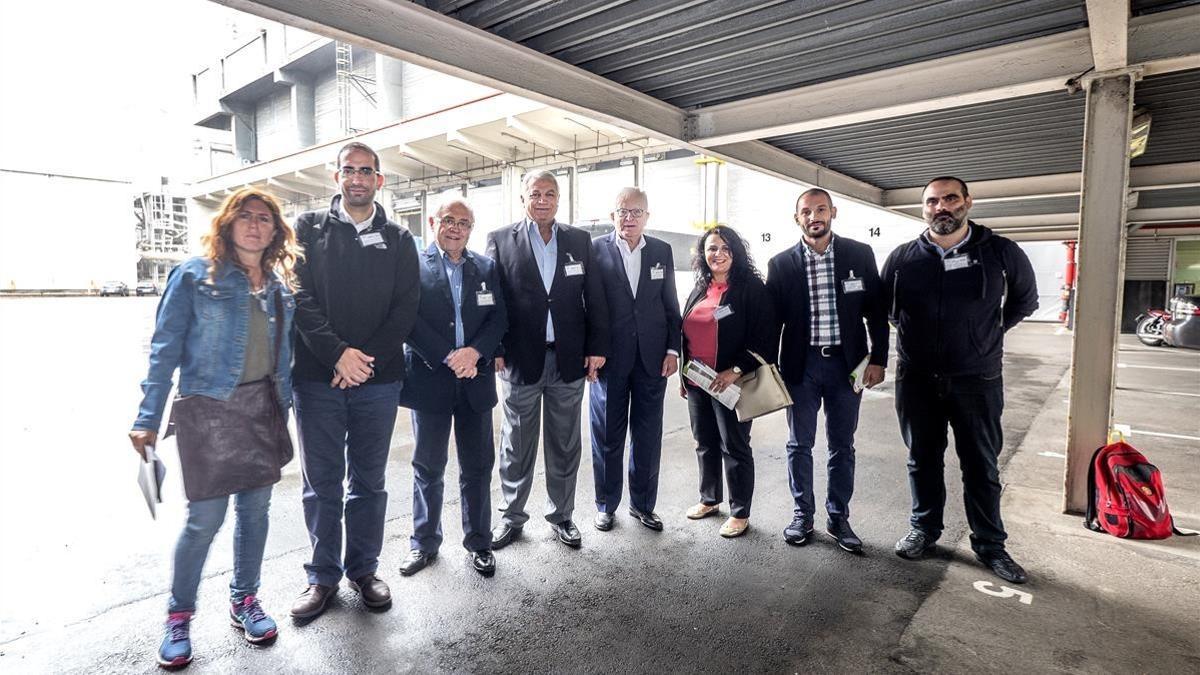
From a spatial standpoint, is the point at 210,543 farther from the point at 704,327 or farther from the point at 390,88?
the point at 390,88

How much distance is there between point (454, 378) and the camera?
292 centimetres

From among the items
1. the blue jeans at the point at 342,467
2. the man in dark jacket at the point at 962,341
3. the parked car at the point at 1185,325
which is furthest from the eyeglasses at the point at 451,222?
the parked car at the point at 1185,325

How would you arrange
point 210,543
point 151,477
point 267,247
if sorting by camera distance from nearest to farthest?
point 151,477 → point 210,543 → point 267,247

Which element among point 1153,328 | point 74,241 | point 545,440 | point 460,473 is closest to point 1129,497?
point 545,440

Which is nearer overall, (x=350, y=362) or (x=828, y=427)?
(x=350, y=362)

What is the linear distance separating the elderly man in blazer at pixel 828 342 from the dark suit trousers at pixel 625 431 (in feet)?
2.51

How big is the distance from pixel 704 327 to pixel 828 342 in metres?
0.67

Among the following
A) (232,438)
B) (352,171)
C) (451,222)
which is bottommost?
(232,438)

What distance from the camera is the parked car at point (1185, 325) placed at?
41.3ft

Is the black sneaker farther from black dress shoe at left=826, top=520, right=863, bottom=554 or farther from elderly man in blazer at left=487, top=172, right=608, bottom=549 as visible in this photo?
elderly man in blazer at left=487, top=172, right=608, bottom=549

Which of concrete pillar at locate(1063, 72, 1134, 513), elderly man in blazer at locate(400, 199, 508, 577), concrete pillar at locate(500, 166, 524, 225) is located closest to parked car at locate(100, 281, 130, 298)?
concrete pillar at locate(500, 166, 524, 225)

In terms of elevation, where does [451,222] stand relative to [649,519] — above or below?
above

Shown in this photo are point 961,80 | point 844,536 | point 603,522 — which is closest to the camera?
point 844,536

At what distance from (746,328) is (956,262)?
1.07 meters
